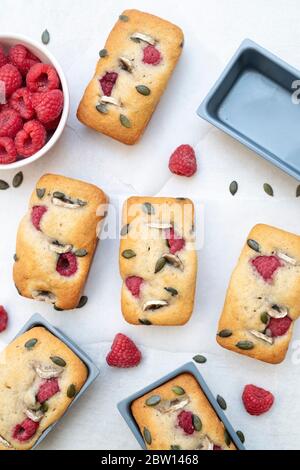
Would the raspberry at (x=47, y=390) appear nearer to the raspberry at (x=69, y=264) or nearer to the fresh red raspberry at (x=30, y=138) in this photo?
the raspberry at (x=69, y=264)

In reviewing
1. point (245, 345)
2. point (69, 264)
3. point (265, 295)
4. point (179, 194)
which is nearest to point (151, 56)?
point (179, 194)

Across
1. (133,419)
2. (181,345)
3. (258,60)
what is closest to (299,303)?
(181,345)

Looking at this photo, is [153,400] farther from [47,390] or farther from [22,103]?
[22,103]

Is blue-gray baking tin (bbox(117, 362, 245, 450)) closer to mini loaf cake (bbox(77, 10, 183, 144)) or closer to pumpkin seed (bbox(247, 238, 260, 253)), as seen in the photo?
pumpkin seed (bbox(247, 238, 260, 253))

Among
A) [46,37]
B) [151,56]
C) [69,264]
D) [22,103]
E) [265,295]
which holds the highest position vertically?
[151,56]

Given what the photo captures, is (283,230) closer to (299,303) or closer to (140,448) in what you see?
(299,303)

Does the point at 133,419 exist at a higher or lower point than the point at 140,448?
higher

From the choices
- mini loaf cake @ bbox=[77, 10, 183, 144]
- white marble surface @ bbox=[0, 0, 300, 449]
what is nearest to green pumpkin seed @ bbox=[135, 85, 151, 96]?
mini loaf cake @ bbox=[77, 10, 183, 144]
